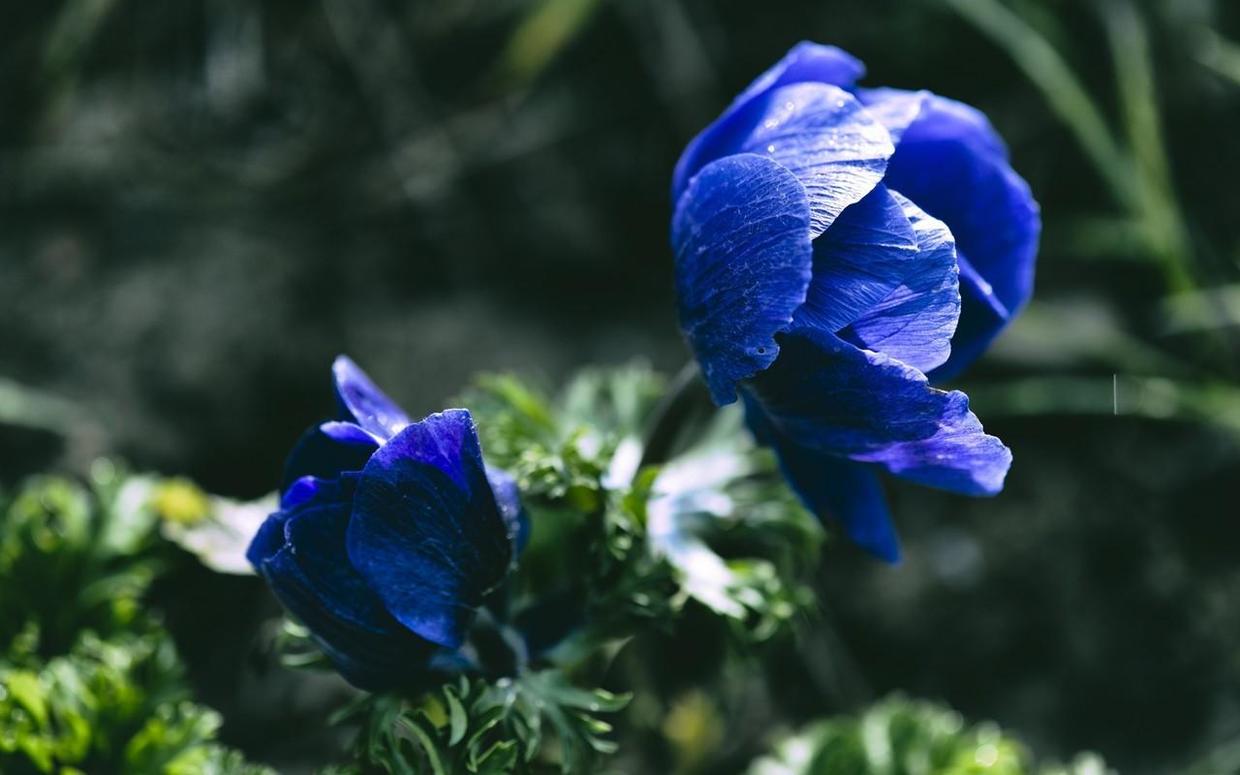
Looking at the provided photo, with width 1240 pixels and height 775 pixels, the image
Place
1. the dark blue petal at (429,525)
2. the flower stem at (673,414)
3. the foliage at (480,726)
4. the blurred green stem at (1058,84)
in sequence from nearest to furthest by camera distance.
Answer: the dark blue petal at (429,525)
the foliage at (480,726)
the flower stem at (673,414)
the blurred green stem at (1058,84)

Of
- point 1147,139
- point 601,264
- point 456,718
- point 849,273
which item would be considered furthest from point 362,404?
point 1147,139

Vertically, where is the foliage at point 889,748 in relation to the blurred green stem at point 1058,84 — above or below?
below

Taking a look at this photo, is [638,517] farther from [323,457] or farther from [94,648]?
[94,648]

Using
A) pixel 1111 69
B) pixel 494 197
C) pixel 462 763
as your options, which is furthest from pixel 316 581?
pixel 1111 69

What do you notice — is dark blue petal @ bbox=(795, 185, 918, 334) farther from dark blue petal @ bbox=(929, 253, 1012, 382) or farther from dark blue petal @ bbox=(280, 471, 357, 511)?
dark blue petal @ bbox=(280, 471, 357, 511)

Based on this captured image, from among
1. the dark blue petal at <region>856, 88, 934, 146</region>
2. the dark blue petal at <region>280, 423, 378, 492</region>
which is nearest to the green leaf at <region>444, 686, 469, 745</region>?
the dark blue petal at <region>280, 423, 378, 492</region>

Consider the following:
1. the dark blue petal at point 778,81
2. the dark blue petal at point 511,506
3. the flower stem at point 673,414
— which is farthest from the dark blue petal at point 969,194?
the dark blue petal at point 511,506

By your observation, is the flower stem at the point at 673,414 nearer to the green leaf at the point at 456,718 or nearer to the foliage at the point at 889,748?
the green leaf at the point at 456,718
